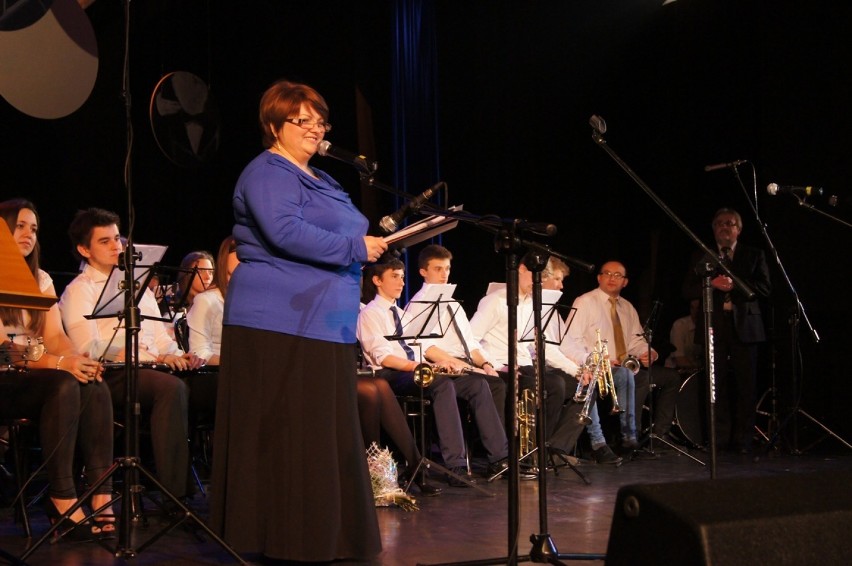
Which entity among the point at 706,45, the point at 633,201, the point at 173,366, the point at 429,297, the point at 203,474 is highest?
the point at 706,45

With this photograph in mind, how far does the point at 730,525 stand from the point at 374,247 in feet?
6.08

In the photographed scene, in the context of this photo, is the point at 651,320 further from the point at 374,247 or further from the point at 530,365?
the point at 374,247

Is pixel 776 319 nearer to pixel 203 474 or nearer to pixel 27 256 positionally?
pixel 203 474

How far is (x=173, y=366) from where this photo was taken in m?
4.72

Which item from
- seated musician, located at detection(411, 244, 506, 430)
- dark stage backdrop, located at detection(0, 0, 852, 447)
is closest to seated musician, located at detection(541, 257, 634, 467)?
seated musician, located at detection(411, 244, 506, 430)

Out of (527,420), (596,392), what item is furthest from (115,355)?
(596,392)

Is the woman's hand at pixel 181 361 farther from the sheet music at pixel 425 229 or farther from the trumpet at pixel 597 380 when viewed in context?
the trumpet at pixel 597 380

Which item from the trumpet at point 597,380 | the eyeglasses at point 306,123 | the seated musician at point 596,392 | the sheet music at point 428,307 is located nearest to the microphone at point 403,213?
the eyeglasses at point 306,123

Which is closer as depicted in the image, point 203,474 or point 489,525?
point 489,525

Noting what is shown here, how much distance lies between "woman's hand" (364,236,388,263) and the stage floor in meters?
0.94

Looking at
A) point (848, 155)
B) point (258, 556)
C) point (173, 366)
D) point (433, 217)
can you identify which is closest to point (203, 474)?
point (173, 366)

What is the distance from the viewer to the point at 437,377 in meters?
5.85

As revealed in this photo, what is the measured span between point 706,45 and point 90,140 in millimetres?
5358

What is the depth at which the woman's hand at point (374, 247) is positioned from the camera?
3.10m
